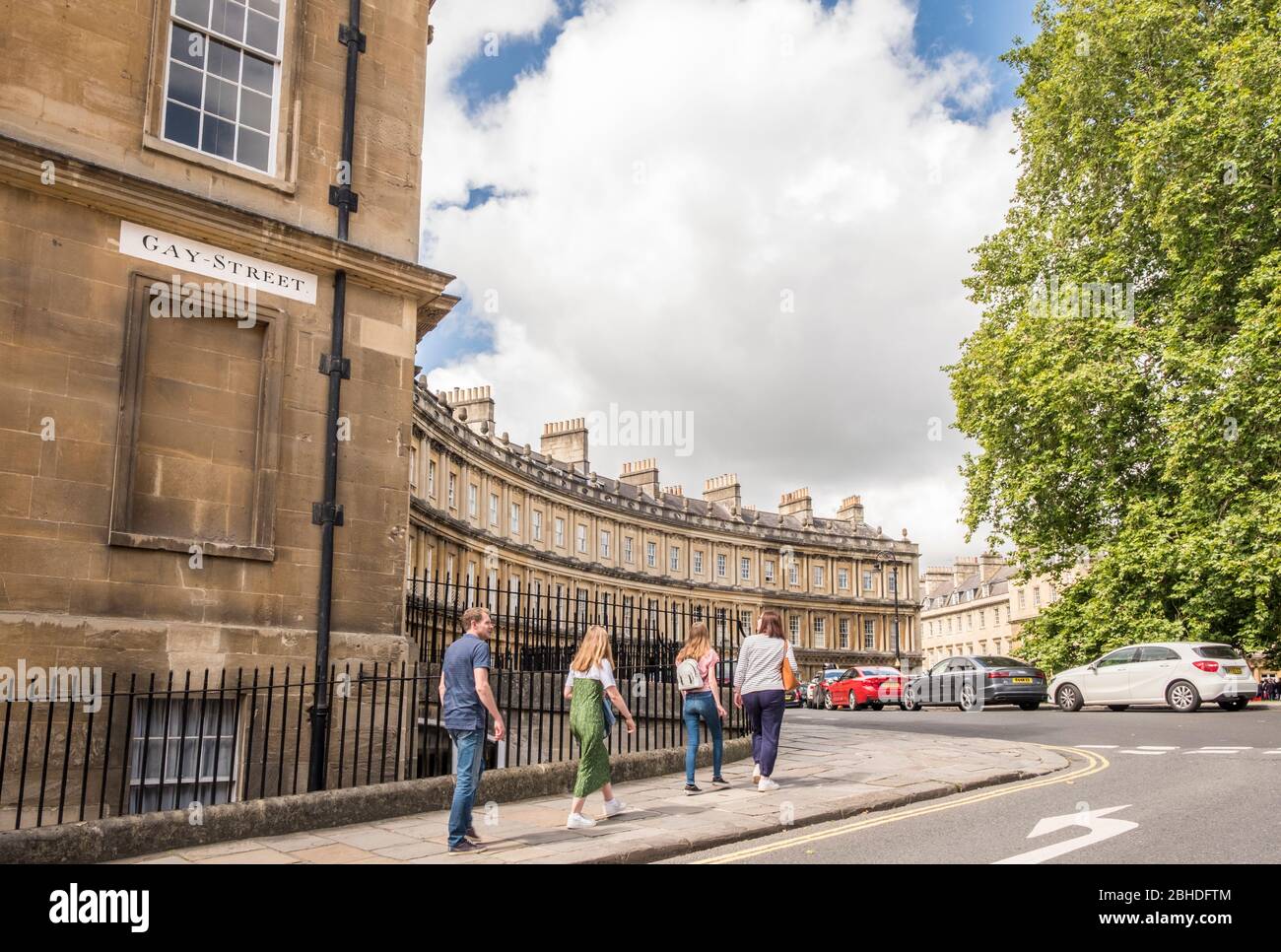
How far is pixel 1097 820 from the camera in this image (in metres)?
8.21

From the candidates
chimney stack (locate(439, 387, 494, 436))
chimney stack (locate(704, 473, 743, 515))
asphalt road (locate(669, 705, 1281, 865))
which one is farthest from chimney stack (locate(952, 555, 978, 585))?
asphalt road (locate(669, 705, 1281, 865))

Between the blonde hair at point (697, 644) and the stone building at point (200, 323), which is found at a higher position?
the stone building at point (200, 323)

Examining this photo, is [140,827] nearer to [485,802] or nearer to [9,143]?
[485,802]

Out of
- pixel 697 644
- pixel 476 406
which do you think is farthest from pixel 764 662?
pixel 476 406

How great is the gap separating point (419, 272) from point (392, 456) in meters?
2.06

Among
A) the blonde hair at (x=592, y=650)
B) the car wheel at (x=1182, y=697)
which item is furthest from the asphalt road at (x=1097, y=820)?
the car wheel at (x=1182, y=697)

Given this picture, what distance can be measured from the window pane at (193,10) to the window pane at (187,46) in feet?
0.46

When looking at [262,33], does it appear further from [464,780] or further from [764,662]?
[764,662]

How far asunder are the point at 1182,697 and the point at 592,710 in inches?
620

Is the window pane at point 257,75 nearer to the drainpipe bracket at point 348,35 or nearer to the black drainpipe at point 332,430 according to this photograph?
the black drainpipe at point 332,430

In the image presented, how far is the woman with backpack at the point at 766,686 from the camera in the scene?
10.3 metres

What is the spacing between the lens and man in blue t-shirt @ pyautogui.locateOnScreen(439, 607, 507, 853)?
7.52 m
